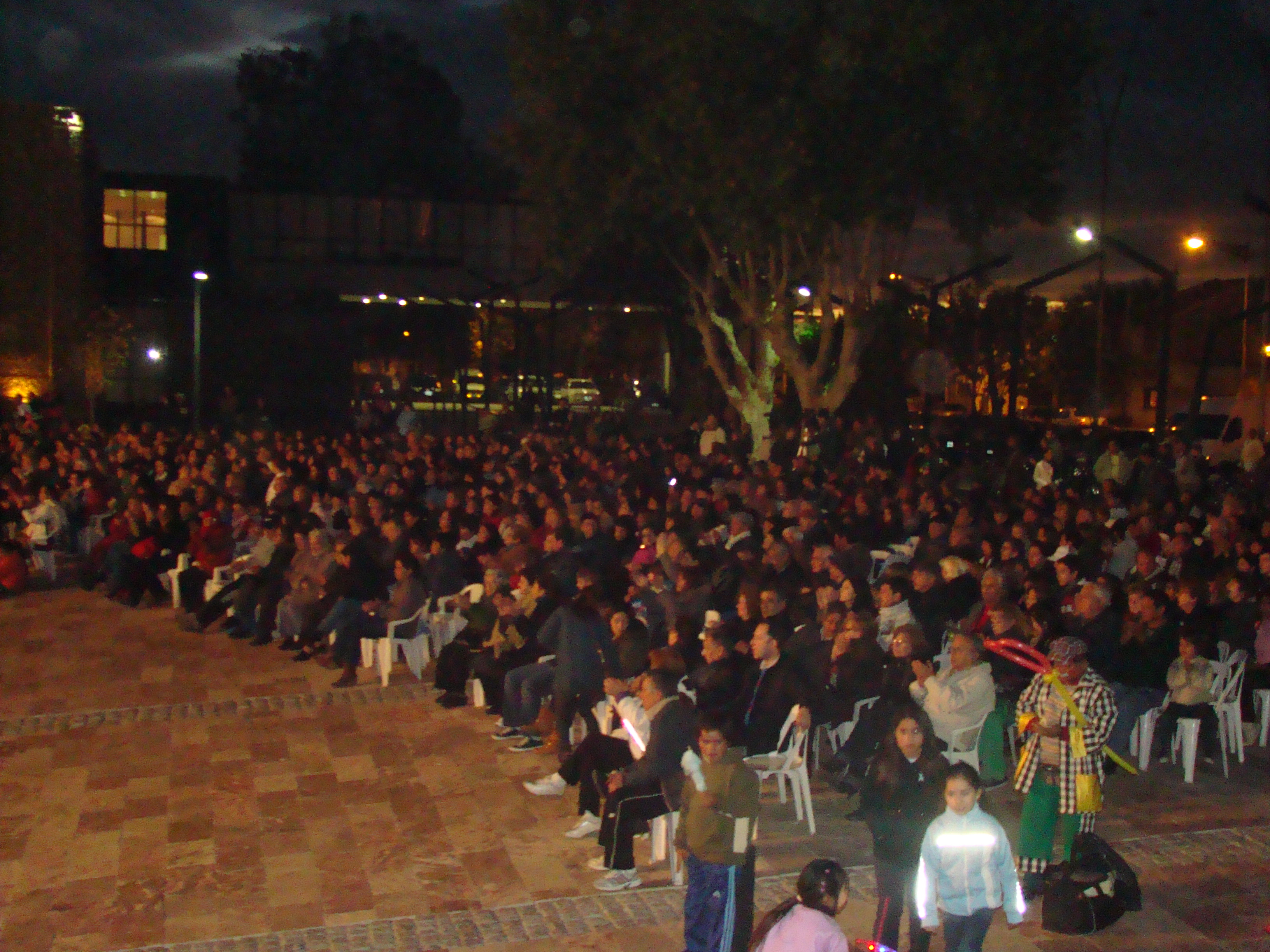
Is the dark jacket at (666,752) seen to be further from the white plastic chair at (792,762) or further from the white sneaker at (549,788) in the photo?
the white sneaker at (549,788)

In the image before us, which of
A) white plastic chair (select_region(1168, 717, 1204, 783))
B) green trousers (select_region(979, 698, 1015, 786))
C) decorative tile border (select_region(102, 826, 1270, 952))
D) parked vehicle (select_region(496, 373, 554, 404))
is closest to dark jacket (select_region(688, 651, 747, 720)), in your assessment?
decorative tile border (select_region(102, 826, 1270, 952))

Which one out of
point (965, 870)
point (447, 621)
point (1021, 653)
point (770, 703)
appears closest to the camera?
point (965, 870)

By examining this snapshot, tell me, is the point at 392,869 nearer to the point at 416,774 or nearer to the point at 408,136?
the point at 416,774

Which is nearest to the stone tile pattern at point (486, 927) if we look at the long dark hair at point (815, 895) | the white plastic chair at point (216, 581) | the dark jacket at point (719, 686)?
the dark jacket at point (719, 686)

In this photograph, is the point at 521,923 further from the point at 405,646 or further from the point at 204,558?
the point at 204,558

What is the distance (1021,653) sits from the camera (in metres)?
6.96

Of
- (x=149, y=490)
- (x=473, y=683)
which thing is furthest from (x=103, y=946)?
(x=149, y=490)

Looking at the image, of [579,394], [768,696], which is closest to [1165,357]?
[768,696]

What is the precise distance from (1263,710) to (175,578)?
33.1ft

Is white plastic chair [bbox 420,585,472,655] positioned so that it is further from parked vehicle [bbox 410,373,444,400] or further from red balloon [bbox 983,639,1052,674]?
parked vehicle [bbox 410,373,444,400]

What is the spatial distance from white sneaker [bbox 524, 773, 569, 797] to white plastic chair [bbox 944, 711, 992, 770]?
2139 millimetres

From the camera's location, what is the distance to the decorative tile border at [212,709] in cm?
859

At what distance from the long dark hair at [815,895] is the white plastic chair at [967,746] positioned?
111 inches

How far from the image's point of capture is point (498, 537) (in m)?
11.6
